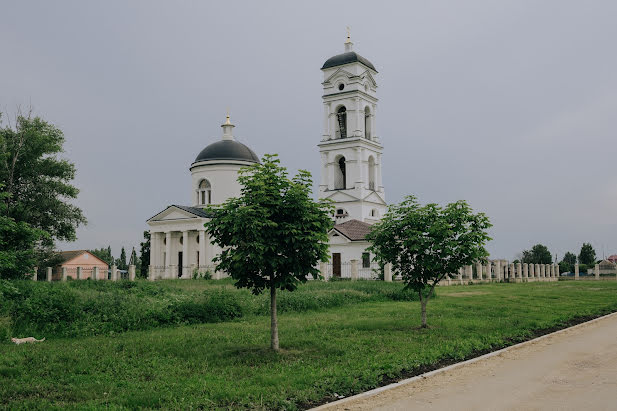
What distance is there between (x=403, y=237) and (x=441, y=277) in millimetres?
1493

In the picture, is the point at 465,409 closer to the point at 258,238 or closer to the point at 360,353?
the point at 360,353

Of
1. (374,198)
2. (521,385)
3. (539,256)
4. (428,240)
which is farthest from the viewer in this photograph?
(539,256)

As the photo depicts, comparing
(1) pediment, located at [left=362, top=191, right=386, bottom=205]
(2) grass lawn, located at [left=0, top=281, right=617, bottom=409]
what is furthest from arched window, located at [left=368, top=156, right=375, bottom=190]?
(2) grass lawn, located at [left=0, top=281, right=617, bottom=409]

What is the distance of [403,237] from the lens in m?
14.7

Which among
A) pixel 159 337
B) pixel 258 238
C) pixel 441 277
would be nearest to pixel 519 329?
pixel 441 277

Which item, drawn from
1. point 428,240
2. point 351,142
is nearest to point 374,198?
point 351,142

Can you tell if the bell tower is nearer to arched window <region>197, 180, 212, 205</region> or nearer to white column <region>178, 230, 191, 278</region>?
arched window <region>197, 180, 212, 205</region>

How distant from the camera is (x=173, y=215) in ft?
167

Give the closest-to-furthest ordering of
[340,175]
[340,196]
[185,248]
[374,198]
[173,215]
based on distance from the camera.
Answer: [185,248]
[173,215]
[340,196]
[374,198]
[340,175]

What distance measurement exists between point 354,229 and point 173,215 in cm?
1688

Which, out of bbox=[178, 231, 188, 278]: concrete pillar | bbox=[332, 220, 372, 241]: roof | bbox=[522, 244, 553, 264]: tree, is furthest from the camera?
bbox=[522, 244, 553, 264]: tree

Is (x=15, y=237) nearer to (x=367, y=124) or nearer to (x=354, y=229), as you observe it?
(x=354, y=229)

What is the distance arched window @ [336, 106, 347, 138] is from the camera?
5741 cm

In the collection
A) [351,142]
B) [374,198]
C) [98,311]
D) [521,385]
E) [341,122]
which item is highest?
[341,122]
